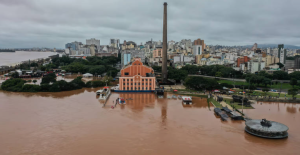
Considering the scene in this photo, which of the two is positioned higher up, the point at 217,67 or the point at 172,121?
the point at 217,67

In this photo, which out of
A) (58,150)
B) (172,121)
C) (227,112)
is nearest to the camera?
(58,150)

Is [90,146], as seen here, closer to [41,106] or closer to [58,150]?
[58,150]

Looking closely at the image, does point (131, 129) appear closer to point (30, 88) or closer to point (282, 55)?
point (30, 88)

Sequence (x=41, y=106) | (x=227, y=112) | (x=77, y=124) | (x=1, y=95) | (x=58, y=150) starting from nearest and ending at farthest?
(x=58, y=150)
(x=77, y=124)
(x=227, y=112)
(x=41, y=106)
(x=1, y=95)

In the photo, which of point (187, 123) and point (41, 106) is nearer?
point (187, 123)

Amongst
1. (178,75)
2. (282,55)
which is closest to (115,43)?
(282,55)

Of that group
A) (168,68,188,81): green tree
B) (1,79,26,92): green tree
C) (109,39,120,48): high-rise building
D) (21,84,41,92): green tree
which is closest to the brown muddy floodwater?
(21,84,41,92): green tree

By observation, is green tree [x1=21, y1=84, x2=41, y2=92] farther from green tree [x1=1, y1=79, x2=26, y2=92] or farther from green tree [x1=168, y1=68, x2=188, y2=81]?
green tree [x1=168, y1=68, x2=188, y2=81]

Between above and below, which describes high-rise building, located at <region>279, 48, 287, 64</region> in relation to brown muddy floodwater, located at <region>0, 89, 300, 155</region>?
above

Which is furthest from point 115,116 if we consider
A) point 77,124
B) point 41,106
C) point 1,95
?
point 1,95
